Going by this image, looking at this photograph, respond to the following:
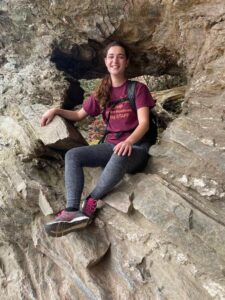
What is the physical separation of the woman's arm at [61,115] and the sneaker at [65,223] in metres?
1.57

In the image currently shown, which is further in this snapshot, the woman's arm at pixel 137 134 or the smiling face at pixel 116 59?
the smiling face at pixel 116 59

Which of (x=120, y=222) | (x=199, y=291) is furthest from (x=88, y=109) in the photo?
(x=199, y=291)

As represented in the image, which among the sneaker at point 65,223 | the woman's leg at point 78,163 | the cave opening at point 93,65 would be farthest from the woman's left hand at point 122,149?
the cave opening at point 93,65

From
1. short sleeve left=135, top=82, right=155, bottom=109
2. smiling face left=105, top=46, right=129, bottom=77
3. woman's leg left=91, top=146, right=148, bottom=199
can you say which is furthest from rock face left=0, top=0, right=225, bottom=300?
smiling face left=105, top=46, right=129, bottom=77

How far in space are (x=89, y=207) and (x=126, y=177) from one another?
64cm

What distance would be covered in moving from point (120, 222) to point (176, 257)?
0.90 metres

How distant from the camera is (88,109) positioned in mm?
5680

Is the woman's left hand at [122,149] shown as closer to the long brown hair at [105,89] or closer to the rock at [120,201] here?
the rock at [120,201]

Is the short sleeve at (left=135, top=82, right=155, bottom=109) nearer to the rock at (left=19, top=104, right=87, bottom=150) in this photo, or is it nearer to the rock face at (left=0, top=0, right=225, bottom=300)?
the rock face at (left=0, top=0, right=225, bottom=300)

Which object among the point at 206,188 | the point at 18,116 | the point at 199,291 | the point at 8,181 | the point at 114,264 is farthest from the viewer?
the point at 18,116

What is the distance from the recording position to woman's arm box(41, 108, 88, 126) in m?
5.71

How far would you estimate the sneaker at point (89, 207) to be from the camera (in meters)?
5.02

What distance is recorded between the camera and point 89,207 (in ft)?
16.6

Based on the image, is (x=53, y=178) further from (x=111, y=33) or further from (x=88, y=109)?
(x=111, y=33)
